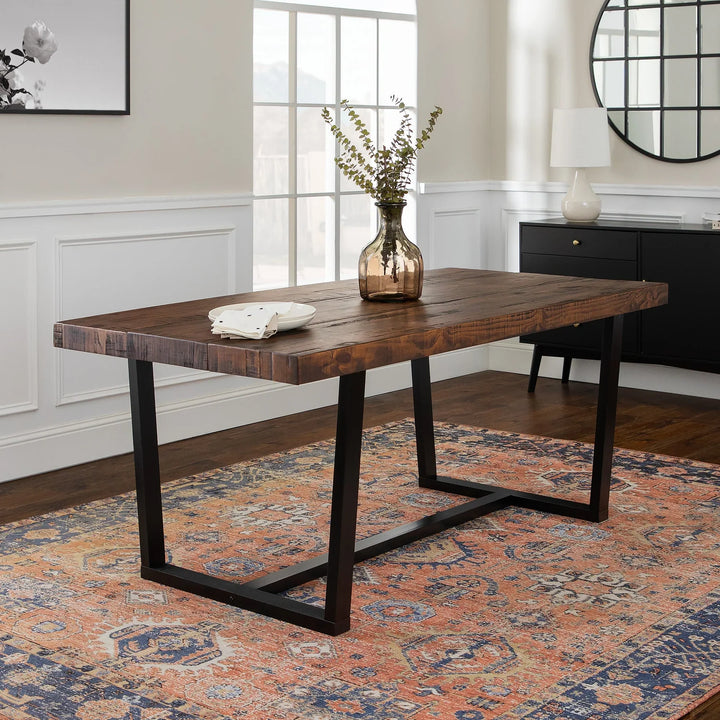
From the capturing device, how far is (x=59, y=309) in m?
4.34

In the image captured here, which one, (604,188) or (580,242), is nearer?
(580,242)

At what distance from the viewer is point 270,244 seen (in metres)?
5.33

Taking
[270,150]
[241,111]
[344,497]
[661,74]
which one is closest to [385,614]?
[344,497]

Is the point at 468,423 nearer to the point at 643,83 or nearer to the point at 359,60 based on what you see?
the point at 359,60

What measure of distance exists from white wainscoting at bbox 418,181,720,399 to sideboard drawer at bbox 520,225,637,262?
0.38 metres

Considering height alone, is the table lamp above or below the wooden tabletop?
above

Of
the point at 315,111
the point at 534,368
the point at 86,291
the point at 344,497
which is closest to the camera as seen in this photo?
the point at 344,497

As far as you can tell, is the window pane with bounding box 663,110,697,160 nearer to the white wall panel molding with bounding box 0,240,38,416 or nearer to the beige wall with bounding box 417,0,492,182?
the beige wall with bounding box 417,0,492,182

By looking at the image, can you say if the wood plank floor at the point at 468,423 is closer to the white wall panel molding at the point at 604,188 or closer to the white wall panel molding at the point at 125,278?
the white wall panel molding at the point at 125,278

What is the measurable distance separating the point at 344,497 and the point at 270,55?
10.0 feet

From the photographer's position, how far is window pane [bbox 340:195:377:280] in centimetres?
571

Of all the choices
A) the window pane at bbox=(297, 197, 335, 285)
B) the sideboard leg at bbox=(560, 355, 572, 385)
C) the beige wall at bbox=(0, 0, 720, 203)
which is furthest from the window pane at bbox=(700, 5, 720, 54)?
the window pane at bbox=(297, 197, 335, 285)

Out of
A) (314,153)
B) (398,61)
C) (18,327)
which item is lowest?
(18,327)

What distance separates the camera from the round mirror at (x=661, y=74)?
5.54 m
